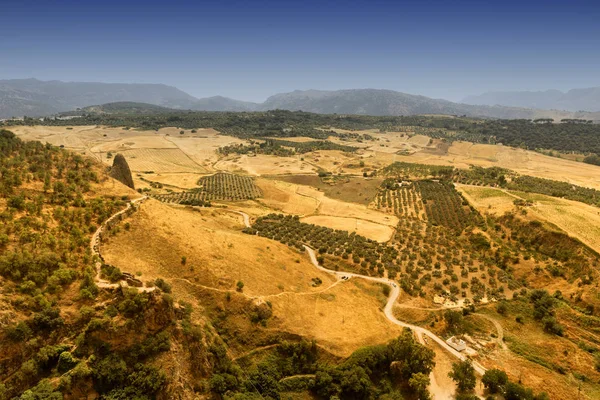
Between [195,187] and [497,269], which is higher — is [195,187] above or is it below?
above

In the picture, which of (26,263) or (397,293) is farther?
(397,293)

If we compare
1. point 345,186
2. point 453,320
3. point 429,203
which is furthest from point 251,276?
point 345,186

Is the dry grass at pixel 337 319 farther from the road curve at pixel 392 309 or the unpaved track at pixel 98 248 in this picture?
the unpaved track at pixel 98 248

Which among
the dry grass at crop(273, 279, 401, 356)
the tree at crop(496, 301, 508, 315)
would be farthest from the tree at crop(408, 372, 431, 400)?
the tree at crop(496, 301, 508, 315)

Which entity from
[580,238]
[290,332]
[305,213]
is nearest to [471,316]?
[290,332]

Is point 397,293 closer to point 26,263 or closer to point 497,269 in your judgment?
point 497,269
